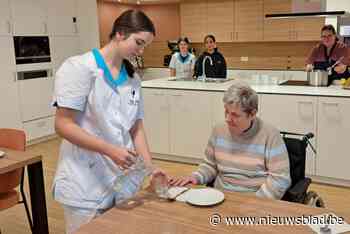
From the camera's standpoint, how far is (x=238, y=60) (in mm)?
7141

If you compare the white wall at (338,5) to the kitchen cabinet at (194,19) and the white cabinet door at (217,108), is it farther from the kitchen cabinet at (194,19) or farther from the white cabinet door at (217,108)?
the white cabinet door at (217,108)

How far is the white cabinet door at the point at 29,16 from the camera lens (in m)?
4.91

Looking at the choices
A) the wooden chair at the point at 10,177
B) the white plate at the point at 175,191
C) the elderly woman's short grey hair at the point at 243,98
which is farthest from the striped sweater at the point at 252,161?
the wooden chair at the point at 10,177

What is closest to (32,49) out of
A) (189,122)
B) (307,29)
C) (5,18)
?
(5,18)

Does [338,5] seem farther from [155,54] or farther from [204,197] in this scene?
[204,197]

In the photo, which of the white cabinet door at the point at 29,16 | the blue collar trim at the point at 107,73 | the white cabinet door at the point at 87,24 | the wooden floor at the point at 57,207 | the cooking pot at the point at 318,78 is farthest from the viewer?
the white cabinet door at the point at 87,24

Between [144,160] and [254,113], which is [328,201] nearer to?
[254,113]

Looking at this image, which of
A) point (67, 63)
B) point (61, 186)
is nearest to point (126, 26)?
point (67, 63)

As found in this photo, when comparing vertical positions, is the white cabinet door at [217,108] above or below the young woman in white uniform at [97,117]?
below

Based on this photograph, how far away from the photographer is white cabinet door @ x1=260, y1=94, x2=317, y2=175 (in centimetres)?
354

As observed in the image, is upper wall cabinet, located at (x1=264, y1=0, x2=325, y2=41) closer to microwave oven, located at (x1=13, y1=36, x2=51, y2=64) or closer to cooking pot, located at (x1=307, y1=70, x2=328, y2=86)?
cooking pot, located at (x1=307, y1=70, x2=328, y2=86)

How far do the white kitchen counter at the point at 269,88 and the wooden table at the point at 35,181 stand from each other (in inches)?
83.2

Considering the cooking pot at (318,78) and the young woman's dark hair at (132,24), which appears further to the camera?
the cooking pot at (318,78)

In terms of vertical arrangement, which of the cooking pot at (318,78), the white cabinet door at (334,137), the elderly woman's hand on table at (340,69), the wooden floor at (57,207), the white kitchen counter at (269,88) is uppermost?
the elderly woman's hand on table at (340,69)
